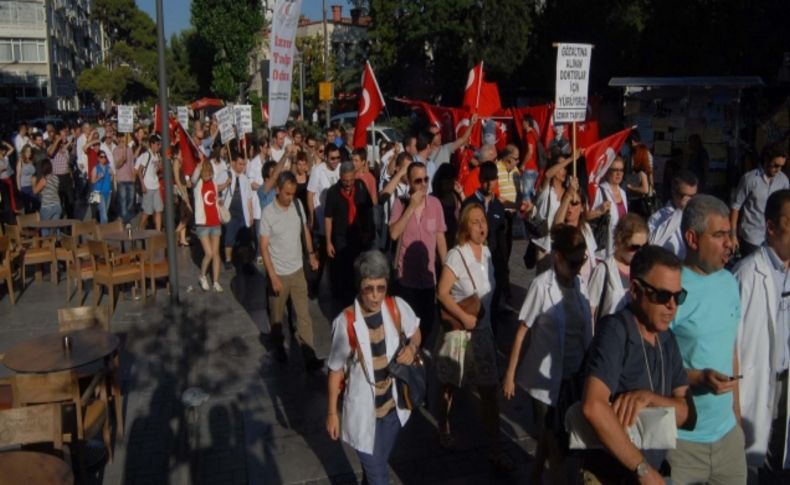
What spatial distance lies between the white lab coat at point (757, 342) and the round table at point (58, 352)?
4.24 metres

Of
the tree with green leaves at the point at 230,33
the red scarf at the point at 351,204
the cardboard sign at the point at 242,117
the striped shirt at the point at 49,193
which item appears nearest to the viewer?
the red scarf at the point at 351,204

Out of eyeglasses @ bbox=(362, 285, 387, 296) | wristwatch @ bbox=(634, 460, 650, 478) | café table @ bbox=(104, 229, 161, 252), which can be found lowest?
café table @ bbox=(104, 229, 161, 252)

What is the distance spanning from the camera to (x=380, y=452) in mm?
4254

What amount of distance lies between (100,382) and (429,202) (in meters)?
3.02

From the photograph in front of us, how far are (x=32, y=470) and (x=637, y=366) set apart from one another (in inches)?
119

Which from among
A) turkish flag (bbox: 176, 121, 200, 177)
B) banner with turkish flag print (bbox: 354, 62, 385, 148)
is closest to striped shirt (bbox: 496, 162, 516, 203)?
banner with turkish flag print (bbox: 354, 62, 385, 148)

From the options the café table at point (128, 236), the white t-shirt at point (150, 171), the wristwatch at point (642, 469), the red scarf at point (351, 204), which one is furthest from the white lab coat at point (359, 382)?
the white t-shirt at point (150, 171)

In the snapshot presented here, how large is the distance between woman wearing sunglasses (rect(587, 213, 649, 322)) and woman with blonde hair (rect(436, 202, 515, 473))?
0.83 meters

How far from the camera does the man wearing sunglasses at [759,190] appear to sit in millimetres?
7839

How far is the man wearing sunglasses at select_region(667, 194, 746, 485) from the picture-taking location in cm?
354

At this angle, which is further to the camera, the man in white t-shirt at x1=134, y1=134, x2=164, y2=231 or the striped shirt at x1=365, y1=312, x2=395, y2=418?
the man in white t-shirt at x1=134, y1=134, x2=164, y2=231

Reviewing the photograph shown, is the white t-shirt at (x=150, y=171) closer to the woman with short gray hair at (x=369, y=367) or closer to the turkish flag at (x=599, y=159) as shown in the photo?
the turkish flag at (x=599, y=159)

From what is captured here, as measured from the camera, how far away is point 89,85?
6488 cm

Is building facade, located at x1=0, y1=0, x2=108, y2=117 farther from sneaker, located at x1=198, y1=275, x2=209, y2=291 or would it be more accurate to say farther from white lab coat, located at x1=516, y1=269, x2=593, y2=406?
white lab coat, located at x1=516, y1=269, x2=593, y2=406
